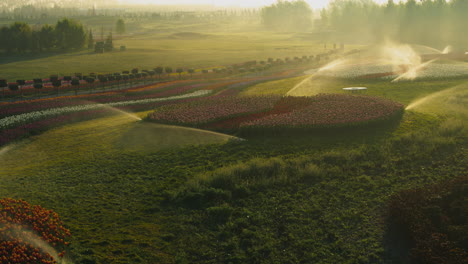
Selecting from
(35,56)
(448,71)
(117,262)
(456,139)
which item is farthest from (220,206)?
(35,56)

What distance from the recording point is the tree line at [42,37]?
8919cm

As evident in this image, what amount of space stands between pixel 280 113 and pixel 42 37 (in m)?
84.8

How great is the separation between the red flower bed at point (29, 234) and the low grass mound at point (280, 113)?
13389 mm

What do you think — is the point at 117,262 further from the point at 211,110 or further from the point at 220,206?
the point at 211,110

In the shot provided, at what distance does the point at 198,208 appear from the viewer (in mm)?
15352

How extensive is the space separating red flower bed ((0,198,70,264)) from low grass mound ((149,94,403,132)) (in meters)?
13.4

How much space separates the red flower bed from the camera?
35.5 ft

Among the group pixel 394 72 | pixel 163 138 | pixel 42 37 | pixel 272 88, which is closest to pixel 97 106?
pixel 163 138

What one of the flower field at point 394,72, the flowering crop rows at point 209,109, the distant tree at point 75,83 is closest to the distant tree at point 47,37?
the distant tree at point 75,83

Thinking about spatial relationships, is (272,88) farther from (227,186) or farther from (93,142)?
(227,186)

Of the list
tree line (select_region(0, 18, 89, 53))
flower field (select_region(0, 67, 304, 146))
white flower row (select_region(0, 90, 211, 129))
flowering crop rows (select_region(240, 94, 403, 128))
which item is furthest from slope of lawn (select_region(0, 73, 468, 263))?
tree line (select_region(0, 18, 89, 53))

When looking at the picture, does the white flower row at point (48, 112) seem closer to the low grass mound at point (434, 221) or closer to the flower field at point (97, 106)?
the flower field at point (97, 106)

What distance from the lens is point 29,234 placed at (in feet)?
38.7

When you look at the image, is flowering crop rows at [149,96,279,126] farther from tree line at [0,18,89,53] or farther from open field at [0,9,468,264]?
tree line at [0,18,89,53]
